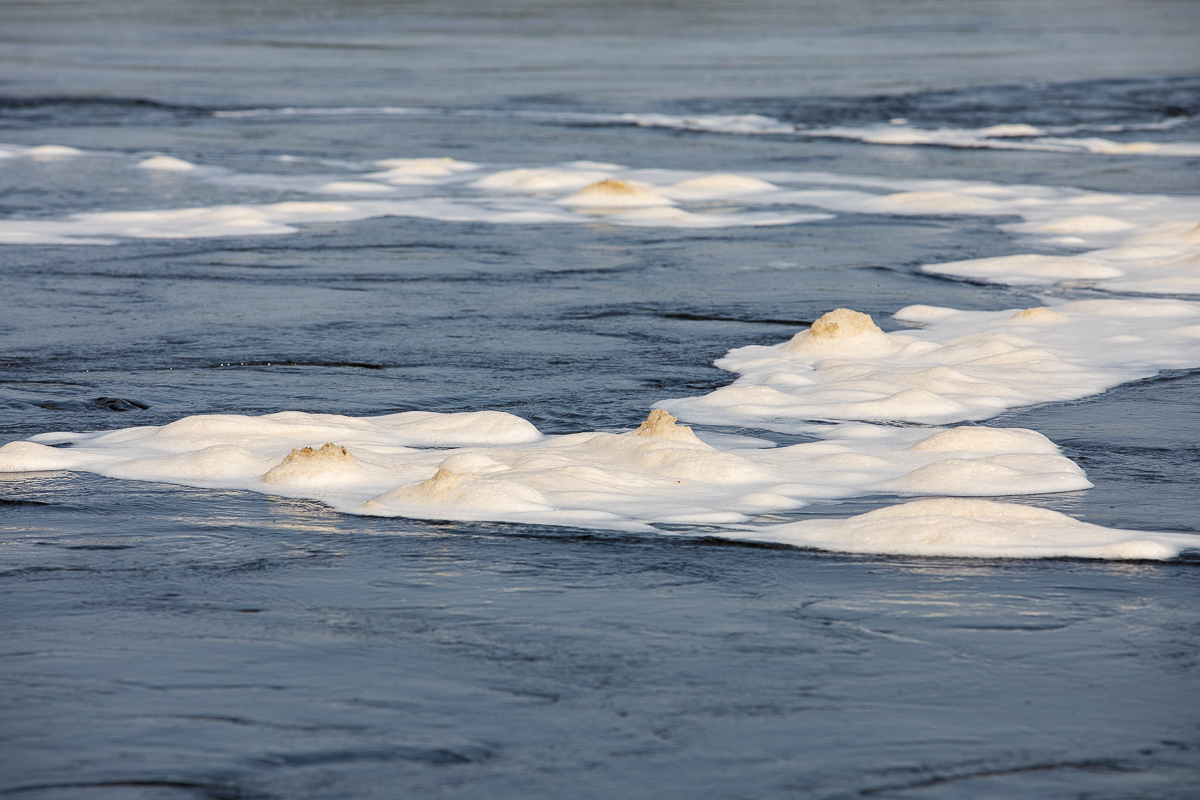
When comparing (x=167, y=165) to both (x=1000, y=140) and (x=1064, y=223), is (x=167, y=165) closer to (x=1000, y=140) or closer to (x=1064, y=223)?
(x=1064, y=223)

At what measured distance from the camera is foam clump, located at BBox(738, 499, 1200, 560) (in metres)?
4.44

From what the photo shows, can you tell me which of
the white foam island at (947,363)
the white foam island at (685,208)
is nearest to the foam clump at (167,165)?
the white foam island at (685,208)

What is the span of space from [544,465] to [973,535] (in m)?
1.48

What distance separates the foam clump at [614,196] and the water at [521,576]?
1.02 metres

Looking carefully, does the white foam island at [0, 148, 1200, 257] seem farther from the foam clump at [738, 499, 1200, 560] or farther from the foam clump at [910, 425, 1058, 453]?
the foam clump at [738, 499, 1200, 560]

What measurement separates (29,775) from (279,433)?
2.86m

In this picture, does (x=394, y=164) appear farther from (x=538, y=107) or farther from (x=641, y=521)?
(x=641, y=521)

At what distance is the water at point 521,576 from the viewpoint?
3.20 m

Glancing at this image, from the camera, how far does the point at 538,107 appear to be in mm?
21312

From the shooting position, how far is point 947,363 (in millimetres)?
7324

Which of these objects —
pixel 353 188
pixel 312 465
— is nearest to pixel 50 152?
pixel 353 188

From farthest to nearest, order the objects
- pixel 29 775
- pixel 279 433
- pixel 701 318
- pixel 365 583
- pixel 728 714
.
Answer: pixel 701 318
pixel 279 433
pixel 365 583
pixel 728 714
pixel 29 775

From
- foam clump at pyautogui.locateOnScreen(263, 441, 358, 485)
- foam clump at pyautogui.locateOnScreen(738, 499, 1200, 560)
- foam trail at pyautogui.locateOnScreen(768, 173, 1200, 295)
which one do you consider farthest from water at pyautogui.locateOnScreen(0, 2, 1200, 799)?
foam trail at pyautogui.locateOnScreen(768, 173, 1200, 295)

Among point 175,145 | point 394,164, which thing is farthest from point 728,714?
point 175,145
